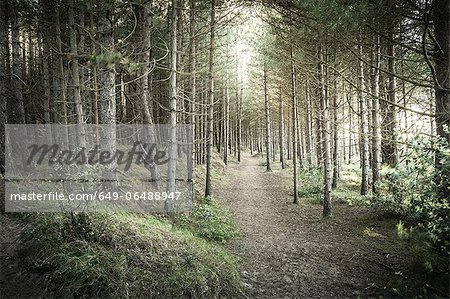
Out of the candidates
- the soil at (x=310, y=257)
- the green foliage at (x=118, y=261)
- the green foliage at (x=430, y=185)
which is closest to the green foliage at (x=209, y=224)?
the soil at (x=310, y=257)

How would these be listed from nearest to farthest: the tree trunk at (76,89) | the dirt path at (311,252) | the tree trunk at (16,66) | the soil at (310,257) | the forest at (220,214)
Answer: the forest at (220,214)
the soil at (310,257)
the dirt path at (311,252)
the tree trunk at (76,89)
the tree trunk at (16,66)

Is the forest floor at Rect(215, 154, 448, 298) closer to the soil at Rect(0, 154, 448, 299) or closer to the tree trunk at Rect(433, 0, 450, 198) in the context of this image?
the soil at Rect(0, 154, 448, 299)

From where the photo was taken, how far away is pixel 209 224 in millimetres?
9531

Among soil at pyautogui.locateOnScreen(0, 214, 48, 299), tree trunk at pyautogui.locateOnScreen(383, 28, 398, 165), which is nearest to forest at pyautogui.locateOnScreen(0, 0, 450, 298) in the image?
soil at pyautogui.locateOnScreen(0, 214, 48, 299)

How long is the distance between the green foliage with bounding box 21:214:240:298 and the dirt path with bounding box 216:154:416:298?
38.5 inches

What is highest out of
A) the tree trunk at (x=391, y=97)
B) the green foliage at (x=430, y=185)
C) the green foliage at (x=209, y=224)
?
the tree trunk at (x=391, y=97)

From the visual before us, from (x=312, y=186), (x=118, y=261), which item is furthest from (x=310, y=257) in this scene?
(x=312, y=186)

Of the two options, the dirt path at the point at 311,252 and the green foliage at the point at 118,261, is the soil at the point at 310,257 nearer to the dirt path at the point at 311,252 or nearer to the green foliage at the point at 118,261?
the dirt path at the point at 311,252

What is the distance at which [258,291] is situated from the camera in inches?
251

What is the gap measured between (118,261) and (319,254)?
5.18 m

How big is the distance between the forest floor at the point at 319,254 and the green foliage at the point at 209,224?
39cm

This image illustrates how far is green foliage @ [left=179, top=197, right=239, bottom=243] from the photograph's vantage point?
353 inches

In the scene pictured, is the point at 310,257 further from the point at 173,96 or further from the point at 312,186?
the point at 312,186

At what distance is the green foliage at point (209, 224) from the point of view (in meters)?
8.97
